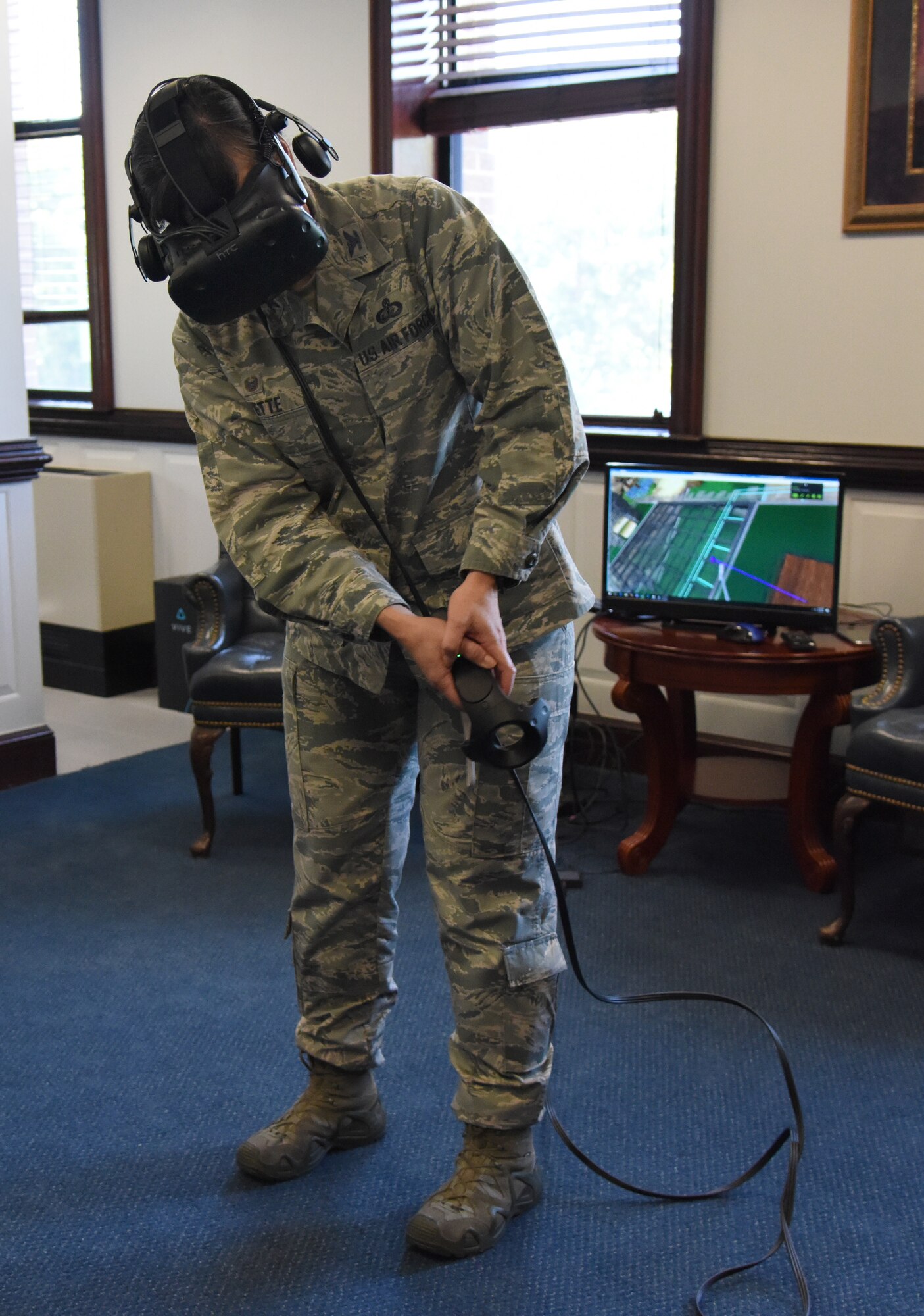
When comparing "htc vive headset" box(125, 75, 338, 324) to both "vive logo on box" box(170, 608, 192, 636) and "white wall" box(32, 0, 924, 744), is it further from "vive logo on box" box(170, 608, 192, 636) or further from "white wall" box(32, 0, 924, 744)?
"vive logo on box" box(170, 608, 192, 636)

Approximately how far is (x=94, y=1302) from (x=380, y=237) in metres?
1.34

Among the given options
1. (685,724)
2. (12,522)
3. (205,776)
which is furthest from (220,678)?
(685,724)

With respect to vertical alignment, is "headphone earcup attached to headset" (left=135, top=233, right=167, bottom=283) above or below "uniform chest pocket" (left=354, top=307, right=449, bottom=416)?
above

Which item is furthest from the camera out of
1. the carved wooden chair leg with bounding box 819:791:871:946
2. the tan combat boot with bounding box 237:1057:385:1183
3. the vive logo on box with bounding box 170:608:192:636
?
the vive logo on box with bounding box 170:608:192:636

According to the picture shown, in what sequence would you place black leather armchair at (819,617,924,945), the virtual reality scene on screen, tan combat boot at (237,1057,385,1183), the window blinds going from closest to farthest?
tan combat boot at (237,1057,385,1183), black leather armchair at (819,617,924,945), the virtual reality scene on screen, the window blinds

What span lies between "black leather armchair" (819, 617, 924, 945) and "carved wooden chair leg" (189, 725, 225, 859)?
4.68 feet

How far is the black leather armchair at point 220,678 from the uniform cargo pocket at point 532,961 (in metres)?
1.52

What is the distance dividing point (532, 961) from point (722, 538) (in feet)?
5.29

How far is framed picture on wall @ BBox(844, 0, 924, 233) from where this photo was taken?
3.07 metres

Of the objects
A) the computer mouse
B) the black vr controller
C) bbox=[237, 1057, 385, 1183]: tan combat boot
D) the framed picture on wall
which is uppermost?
the framed picture on wall

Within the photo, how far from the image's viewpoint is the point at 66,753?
4.11 m

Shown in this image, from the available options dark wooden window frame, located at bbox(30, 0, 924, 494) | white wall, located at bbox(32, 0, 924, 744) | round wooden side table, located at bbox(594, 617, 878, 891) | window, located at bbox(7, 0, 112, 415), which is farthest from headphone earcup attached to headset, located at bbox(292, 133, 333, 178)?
window, located at bbox(7, 0, 112, 415)

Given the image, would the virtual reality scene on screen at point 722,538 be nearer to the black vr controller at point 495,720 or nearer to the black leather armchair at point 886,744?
the black leather armchair at point 886,744

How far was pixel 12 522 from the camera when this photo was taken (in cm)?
375
